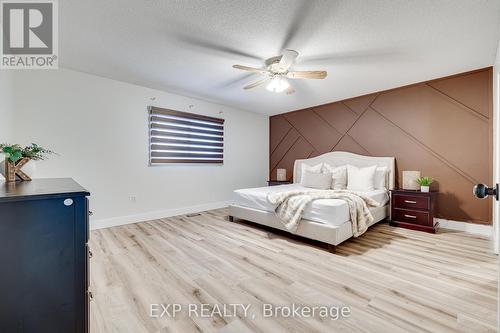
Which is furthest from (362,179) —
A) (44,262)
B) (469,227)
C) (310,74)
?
(44,262)

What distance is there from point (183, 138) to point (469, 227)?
4.99 m

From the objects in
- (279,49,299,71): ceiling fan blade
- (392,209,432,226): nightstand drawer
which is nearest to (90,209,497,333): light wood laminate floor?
(392,209,432,226): nightstand drawer

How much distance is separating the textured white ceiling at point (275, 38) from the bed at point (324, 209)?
1.53 metres

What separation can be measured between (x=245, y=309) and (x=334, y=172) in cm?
341

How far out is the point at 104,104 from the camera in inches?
147

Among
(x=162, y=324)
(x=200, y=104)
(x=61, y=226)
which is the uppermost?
(x=200, y=104)

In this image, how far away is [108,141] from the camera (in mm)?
3777

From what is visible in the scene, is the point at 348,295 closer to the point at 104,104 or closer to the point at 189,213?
the point at 189,213

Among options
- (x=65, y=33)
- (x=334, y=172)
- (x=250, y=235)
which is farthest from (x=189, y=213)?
(x=65, y=33)

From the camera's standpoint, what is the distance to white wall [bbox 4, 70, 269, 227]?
3184 mm

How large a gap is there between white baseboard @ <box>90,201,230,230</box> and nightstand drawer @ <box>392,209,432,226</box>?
3401 mm

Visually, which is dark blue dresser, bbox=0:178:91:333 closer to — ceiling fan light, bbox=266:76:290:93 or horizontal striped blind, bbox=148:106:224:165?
ceiling fan light, bbox=266:76:290:93

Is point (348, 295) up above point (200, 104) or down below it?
below

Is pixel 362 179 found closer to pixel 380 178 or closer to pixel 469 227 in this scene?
pixel 380 178
